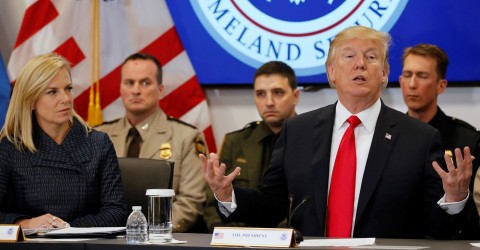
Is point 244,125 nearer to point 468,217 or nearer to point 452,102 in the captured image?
point 452,102

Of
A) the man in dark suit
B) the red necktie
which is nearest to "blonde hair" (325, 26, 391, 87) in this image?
the man in dark suit

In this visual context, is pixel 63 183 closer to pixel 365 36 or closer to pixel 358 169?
pixel 358 169

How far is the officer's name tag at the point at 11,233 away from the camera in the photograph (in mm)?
3115

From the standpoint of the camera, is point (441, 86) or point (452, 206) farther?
point (441, 86)

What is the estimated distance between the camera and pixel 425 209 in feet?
11.2

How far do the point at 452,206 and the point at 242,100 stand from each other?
291 cm

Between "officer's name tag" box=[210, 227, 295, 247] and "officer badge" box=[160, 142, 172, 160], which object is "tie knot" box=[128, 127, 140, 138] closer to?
"officer badge" box=[160, 142, 172, 160]

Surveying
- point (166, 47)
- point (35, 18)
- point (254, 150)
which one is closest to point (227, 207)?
point (254, 150)

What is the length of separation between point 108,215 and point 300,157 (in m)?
0.99

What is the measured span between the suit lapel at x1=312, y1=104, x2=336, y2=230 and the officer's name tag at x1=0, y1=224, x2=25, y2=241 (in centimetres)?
114

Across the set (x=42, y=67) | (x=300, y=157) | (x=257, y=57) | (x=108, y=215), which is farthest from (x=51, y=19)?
(x=300, y=157)

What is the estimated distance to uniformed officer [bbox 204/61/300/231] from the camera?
210 inches

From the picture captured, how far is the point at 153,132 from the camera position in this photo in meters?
5.60

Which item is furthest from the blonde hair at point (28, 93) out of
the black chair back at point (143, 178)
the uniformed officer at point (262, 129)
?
the uniformed officer at point (262, 129)
